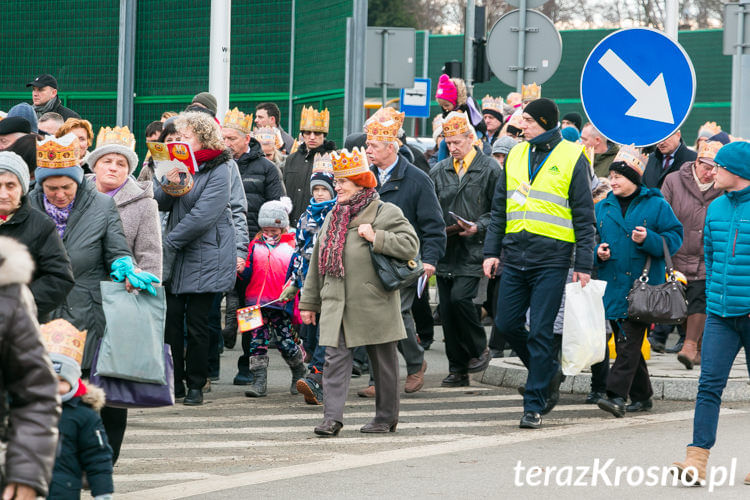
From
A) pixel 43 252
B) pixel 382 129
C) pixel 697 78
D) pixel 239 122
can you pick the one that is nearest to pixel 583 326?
pixel 382 129

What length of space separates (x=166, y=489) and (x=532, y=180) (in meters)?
3.50

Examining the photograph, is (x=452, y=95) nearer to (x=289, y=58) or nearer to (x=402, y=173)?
(x=289, y=58)

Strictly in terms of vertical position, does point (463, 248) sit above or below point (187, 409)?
above

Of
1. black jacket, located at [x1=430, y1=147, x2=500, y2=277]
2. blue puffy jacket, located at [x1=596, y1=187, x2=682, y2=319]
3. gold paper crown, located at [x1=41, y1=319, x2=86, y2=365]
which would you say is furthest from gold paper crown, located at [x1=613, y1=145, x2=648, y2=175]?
gold paper crown, located at [x1=41, y1=319, x2=86, y2=365]

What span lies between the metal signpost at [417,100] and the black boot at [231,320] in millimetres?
12367

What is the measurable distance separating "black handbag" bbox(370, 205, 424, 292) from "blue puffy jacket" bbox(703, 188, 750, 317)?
2.02 metres

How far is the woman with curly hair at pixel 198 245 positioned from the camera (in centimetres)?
998

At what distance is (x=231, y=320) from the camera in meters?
12.9

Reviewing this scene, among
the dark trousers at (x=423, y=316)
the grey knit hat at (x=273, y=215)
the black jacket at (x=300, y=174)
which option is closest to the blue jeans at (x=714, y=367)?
the grey knit hat at (x=273, y=215)

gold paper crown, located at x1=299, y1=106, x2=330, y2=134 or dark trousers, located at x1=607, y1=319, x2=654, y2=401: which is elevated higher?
gold paper crown, located at x1=299, y1=106, x2=330, y2=134

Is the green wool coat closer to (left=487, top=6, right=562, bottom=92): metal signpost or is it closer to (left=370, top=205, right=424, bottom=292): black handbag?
(left=370, top=205, right=424, bottom=292): black handbag

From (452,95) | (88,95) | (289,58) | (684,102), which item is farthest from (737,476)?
(88,95)

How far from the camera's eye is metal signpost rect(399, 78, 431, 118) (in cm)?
2541

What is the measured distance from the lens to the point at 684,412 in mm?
10008
